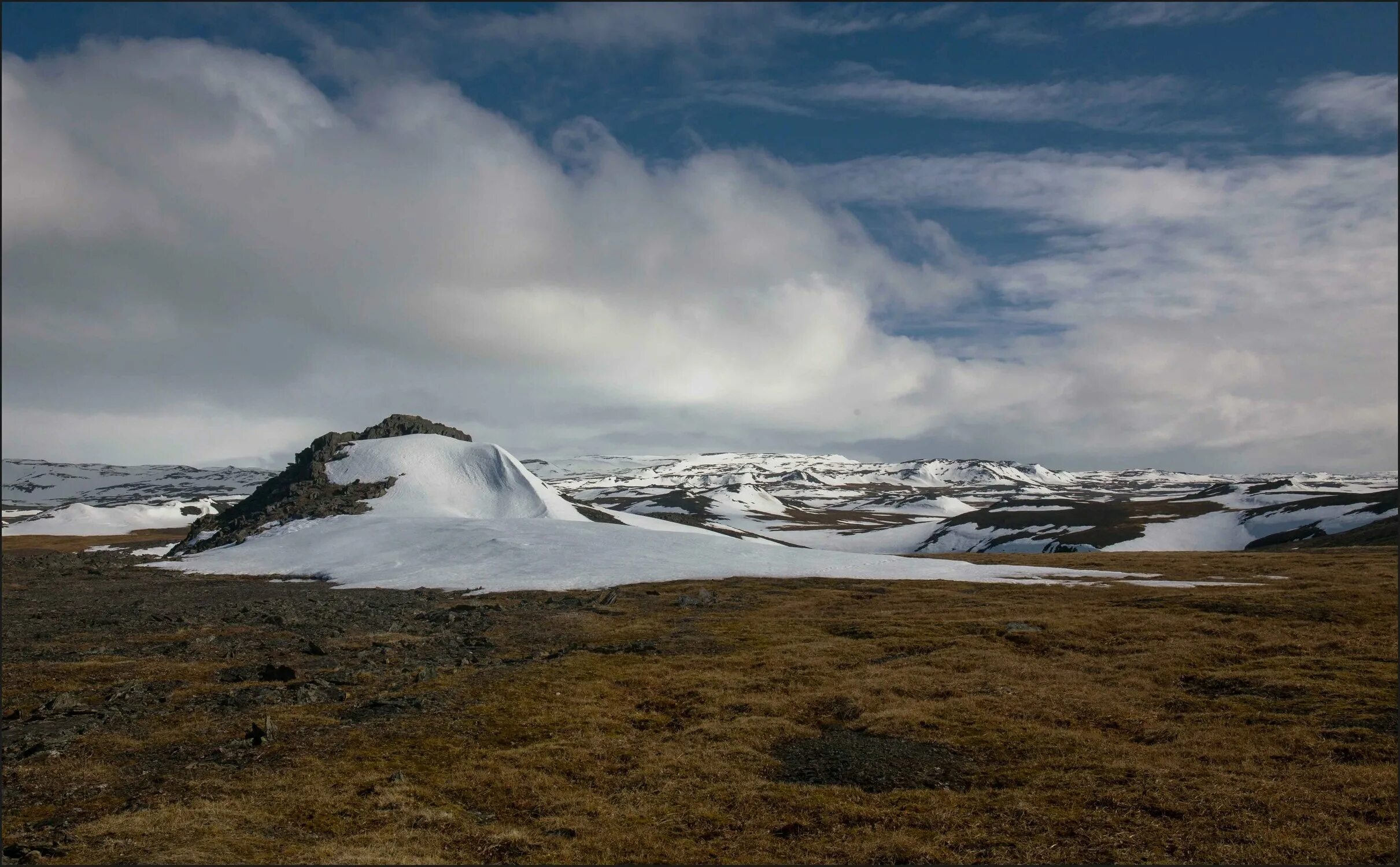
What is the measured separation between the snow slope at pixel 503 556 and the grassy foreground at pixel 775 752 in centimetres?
2850

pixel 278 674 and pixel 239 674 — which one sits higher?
pixel 278 674

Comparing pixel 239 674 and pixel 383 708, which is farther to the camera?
pixel 239 674

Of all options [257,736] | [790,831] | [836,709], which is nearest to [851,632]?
[836,709]

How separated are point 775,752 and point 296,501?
12314cm

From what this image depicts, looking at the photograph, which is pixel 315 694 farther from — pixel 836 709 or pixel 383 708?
pixel 836 709

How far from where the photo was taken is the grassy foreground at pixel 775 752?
19.5 m

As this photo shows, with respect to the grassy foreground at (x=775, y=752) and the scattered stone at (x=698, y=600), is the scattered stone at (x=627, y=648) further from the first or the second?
the scattered stone at (x=698, y=600)

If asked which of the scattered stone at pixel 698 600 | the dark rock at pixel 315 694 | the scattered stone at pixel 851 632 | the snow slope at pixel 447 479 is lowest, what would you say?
the dark rock at pixel 315 694

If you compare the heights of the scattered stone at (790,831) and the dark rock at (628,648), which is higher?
the dark rock at (628,648)

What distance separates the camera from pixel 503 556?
294ft

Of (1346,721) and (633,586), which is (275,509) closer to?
(633,586)

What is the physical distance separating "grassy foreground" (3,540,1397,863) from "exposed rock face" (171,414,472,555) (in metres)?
71.2

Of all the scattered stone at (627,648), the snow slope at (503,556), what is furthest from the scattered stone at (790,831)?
the snow slope at (503,556)

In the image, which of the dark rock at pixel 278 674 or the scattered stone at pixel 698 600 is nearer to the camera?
the dark rock at pixel 278 674
